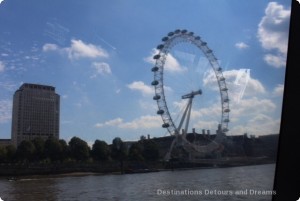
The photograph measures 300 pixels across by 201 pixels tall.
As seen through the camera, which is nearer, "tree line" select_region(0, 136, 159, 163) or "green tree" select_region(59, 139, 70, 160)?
"tree line" select_region(0, 136, 159, 163)

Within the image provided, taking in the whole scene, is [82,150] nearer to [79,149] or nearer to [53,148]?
[79,149]

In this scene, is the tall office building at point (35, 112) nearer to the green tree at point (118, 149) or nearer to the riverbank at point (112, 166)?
the green tree at point (118, 149)

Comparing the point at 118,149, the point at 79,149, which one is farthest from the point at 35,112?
the point at 118,149

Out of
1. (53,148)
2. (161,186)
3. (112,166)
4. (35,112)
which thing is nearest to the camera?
(35,112)

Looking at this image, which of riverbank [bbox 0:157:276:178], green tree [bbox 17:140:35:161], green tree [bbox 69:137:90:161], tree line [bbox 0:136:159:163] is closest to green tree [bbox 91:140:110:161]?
tree line [bbox 0:136:159:163]

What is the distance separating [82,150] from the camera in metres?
6.57

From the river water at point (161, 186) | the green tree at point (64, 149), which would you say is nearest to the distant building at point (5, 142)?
the green tree at point (64, 149)

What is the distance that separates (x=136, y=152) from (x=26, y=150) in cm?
200

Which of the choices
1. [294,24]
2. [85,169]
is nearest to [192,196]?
[294,24]

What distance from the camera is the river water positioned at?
18.4 feet

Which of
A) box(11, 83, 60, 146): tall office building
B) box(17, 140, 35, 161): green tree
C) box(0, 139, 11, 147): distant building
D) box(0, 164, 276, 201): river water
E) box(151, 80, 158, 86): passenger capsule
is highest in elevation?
box(151, 80, 158, 86): passenger capsule

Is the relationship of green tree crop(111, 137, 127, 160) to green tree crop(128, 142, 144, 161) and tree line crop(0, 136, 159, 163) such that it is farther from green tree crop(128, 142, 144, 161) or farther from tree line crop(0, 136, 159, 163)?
green tree crop(128, 142, 144, 161)

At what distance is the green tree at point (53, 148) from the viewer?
6344 mm

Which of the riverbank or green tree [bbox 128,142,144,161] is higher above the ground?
green tree [bbox 128,142,144,161]
